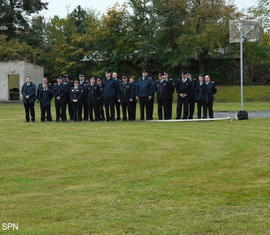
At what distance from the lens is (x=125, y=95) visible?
2389 cm

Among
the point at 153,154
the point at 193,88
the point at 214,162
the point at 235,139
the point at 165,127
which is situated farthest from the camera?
the point at 193,88

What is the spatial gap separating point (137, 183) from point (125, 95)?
1429 cm

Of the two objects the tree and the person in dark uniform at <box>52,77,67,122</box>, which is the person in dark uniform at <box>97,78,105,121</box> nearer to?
the person in dark uniform at <box>52,77,67,122</box>

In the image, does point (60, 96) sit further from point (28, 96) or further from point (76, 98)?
point (28, 96)

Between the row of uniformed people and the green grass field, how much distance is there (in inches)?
261

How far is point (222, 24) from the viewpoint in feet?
170

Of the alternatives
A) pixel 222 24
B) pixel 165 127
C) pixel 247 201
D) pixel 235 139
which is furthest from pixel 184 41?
pixel 247 201

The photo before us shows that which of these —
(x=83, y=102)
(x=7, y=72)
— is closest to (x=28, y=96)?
(x=83, y=102)

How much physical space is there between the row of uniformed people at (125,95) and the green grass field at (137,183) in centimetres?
664

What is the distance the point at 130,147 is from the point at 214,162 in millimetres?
3053

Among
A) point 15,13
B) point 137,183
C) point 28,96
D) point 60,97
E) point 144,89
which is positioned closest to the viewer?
point 137,183

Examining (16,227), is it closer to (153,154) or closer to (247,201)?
(247,201)

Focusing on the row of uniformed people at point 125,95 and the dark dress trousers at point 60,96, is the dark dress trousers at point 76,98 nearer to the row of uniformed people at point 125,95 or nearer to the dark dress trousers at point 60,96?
the row of uniformed people at point 125,95

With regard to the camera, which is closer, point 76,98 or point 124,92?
point 124,92
